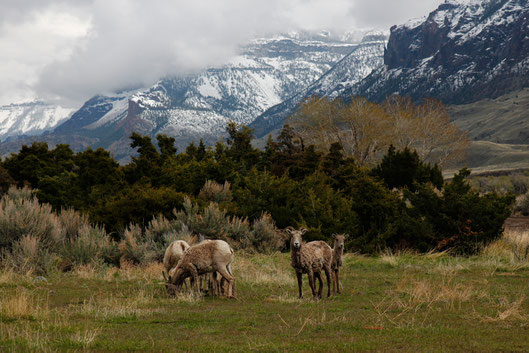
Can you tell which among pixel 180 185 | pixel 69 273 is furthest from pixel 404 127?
pixel 69 273

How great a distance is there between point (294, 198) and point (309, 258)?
11988mm

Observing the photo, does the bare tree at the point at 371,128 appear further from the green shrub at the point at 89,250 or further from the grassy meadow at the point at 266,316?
the grassy meadow at the point at 266,316

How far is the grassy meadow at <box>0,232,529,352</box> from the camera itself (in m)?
6.18

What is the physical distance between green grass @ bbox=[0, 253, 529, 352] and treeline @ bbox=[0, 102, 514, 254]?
219 inches

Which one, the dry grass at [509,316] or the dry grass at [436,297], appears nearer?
the dry grass at [509,316]

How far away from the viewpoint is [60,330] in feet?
22.9

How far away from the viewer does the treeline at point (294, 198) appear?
18.9 meters

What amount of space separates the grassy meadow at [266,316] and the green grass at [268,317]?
0.06 ft

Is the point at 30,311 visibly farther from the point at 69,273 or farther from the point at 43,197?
the point at 43,197

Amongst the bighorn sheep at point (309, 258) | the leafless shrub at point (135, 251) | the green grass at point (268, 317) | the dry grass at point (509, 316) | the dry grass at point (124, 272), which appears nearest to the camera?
the green grass at point (268, 317)

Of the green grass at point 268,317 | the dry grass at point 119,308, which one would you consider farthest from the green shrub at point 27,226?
the dry grass at point 119,308

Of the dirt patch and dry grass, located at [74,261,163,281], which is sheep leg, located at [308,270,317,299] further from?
the dirt patch

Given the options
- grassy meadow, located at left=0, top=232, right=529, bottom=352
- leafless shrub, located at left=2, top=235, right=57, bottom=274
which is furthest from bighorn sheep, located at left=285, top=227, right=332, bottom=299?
leafless shrub, located at left=2, top=235, right=57, bottom=274

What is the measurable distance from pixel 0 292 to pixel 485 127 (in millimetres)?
176259
